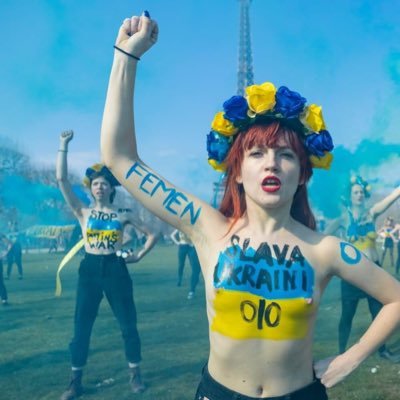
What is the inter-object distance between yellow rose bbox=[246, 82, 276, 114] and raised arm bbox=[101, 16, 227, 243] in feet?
1.41

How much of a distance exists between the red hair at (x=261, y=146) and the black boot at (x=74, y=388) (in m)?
2.64

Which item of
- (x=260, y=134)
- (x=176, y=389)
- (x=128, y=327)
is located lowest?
(x=176, y=389)

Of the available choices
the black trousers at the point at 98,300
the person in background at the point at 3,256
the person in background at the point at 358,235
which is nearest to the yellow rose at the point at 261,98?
the black trousers at the point at 98,300

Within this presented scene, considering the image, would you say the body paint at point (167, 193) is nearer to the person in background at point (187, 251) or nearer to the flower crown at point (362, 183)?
the flower crown at point (362, 183)

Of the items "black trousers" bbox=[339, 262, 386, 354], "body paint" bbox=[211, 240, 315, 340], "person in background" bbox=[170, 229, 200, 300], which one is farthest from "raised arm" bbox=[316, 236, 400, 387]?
"person in background" bbox=[170, 229, 200, 300]

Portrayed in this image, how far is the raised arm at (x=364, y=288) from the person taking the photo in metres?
1.87

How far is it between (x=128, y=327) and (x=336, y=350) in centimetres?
225

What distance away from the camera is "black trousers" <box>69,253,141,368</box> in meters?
4.12

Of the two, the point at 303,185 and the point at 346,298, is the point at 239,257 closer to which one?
the point at 303,185

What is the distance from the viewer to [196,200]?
78.5 inches

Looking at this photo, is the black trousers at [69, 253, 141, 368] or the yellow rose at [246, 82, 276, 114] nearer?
the yellow rose at [246, 82, 276, 114]

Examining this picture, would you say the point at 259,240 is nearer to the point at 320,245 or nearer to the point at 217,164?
the point at 320,245

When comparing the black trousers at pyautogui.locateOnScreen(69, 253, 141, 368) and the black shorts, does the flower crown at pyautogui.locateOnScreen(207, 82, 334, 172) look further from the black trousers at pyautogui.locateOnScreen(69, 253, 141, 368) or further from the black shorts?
the black trousers at pyautogui.locateOnScreen(69, 253, 141, 368)

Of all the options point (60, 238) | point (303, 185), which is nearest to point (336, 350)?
point (303, 185)
